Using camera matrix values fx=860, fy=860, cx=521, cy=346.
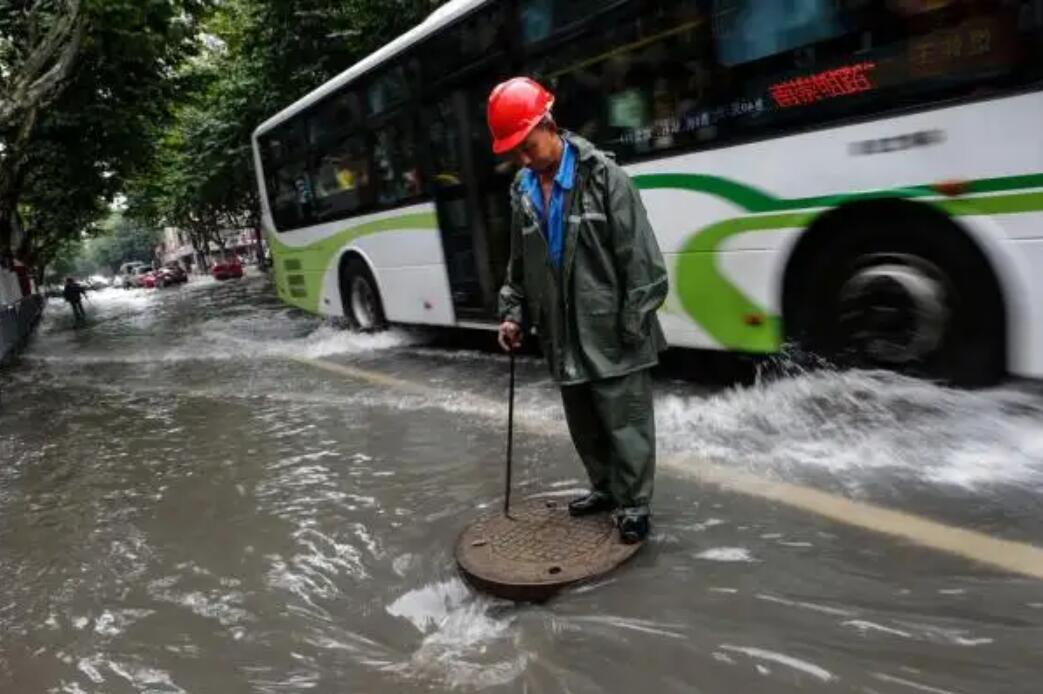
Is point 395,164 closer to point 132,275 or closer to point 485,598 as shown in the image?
point 485,598

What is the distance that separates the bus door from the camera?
7730 millimetres

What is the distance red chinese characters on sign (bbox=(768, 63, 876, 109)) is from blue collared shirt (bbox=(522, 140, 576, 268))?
218 centimetres

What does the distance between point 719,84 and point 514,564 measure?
3378 millimetres

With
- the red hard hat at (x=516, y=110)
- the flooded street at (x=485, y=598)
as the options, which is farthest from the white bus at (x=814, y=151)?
the red hard hat at (x=516, y=110)

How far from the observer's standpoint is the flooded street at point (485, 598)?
9.14 ft

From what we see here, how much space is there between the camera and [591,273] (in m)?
3.32

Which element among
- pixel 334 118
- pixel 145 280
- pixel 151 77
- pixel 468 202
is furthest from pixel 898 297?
pixel 145 280

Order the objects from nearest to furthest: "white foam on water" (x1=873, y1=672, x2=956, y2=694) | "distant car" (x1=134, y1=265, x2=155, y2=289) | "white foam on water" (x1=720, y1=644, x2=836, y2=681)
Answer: "white foam on water" (x1=873, y1=672, x2=956, y2=694)
"white foam on water" (x1=720, y1=644, x2=836, y2=681)
"distant car" (x1=134, y1=265, x2=155, y2=289)

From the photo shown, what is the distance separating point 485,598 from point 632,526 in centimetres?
66

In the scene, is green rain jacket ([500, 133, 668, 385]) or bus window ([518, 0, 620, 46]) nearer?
green rain jacket ([500, 133, 668, 385])

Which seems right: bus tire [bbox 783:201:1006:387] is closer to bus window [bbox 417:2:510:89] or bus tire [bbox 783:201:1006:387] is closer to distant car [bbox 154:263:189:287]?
bus window [bbox 417:2:510:89]

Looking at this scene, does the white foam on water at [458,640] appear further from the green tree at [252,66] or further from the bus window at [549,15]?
the green tree at [252,66]

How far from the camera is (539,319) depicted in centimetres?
358

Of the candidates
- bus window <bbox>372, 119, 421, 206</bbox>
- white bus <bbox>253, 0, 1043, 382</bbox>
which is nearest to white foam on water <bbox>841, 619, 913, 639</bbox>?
white bus <bbox>253, 0, 1043, 382</bbox>
